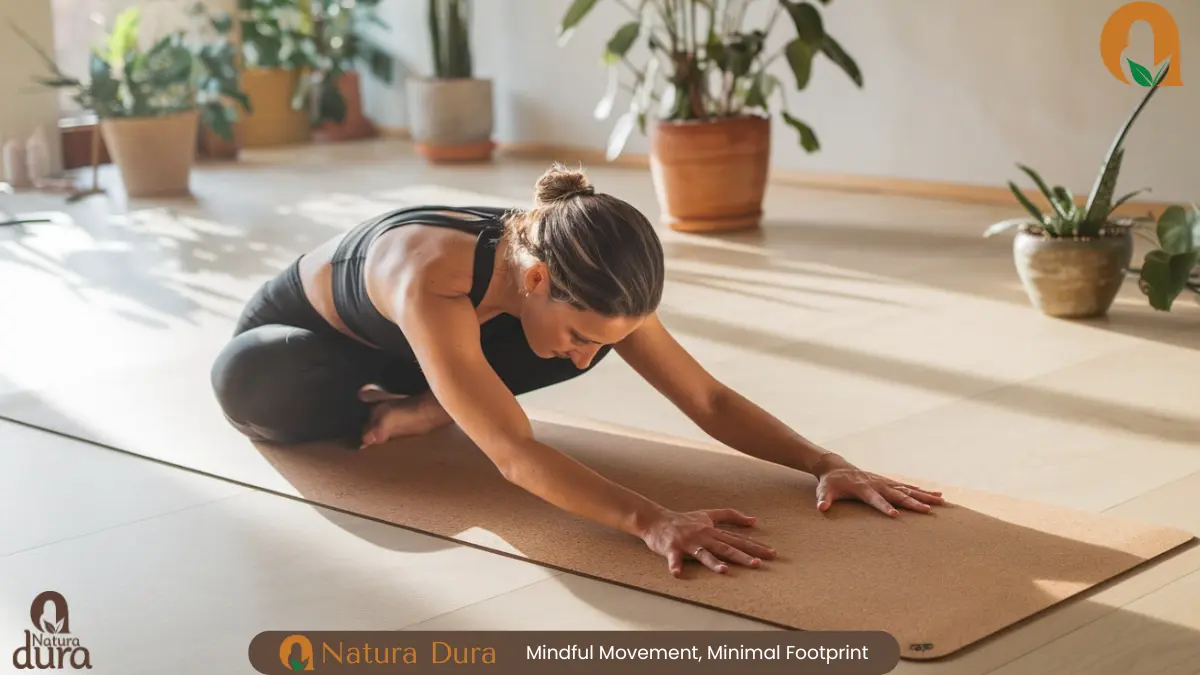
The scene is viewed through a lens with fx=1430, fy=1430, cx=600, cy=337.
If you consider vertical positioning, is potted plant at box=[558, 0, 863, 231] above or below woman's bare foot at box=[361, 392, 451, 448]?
above

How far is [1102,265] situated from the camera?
10.3 feet

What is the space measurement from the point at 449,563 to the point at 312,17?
5.84 m

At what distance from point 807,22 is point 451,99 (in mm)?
2634

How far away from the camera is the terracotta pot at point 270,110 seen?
288 inches

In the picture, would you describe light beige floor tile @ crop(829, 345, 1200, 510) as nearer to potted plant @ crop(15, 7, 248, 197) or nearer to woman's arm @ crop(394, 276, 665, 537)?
woman's arm @ crop(394, 276, 665, 537)

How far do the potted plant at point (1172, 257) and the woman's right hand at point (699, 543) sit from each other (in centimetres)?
148

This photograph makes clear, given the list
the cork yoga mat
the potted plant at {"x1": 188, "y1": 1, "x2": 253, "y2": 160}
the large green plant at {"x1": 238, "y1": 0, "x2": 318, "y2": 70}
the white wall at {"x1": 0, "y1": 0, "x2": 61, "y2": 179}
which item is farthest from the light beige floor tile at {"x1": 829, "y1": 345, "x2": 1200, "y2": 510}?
the large green plant at {"x1": 238, "y1": 0, "x2": 318, "y2": 70}

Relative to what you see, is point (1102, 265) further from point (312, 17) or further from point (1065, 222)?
point (312, 17)

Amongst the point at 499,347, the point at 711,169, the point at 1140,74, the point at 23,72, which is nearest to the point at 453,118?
the point at 23,72

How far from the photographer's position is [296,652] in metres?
1.67

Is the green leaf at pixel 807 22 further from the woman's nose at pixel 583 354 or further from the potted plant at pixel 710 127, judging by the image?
the woman's nose at pixel 583 354

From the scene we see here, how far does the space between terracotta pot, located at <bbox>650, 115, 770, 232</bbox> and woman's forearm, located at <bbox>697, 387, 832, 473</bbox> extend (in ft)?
7.71

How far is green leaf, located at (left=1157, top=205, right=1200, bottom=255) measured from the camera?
296 cm

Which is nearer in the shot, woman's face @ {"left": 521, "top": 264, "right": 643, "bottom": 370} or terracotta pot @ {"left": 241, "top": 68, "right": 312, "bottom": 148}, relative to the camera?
woman's face @ {"left": 521, "top": 264, "right": 643, "bottom": 370}
